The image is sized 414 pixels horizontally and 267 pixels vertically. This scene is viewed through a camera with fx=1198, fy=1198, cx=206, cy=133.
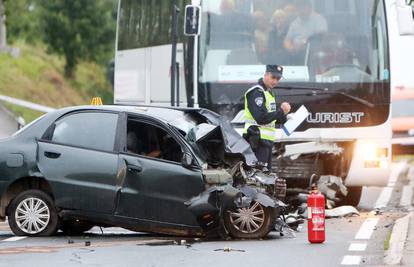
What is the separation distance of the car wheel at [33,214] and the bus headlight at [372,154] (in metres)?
5.44

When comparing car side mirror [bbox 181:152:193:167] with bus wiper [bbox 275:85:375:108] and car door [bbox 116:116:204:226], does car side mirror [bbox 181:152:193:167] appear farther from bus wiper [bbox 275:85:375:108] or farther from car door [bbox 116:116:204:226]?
bus wiper [bbox 275:85:375:108]

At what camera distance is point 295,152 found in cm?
1678

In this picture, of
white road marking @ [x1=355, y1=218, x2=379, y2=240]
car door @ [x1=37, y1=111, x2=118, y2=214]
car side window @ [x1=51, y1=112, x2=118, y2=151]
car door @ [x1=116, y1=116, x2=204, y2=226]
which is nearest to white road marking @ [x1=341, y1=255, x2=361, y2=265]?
white road marking @ [x1=355, y1=218, x2=379, y2=240]

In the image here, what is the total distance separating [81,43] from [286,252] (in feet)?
140

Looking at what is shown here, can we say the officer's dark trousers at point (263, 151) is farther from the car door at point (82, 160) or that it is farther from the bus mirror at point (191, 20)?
the car door at point (82, 160)

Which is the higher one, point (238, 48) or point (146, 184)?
point (238, 48)

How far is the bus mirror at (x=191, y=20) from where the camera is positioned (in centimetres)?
1645

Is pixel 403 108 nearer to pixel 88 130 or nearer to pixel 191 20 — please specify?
pixel 191 20

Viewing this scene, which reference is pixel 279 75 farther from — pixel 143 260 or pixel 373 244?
pixel 143 260

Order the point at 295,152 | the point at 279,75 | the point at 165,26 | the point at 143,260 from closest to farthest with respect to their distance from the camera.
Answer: the point at 143,260, the point at 279,75, the point at 295,152, the point at 165,26

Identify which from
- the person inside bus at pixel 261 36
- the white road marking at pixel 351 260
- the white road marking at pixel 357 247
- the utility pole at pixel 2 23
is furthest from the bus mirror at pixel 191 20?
the utility pole at pixel 2 23

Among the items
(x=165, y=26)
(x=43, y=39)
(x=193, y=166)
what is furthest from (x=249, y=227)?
(x=43, y=39)

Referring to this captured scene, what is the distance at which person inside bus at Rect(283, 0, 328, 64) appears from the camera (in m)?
17.0

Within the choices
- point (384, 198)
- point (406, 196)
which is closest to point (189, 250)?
point (384, 198)
